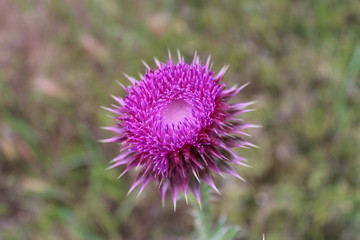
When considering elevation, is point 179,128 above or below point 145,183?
above

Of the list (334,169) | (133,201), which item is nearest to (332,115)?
(334,169)

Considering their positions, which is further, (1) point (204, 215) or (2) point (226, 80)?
(2) point (226, 80)

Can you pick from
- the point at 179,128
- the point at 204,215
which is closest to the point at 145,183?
the point at 179,128

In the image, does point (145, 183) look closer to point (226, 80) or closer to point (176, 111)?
point (176, 111)

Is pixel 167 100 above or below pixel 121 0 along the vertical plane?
below

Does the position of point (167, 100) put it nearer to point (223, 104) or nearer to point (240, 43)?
point (223, 104)
